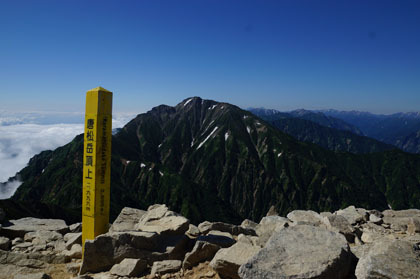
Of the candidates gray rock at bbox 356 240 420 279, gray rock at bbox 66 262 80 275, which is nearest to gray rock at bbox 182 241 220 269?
gray rock at bbox 66 262 80 275

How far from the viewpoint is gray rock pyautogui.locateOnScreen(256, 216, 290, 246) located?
1331cm

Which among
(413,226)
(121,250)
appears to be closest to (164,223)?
(121,250)

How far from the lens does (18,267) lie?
12375mm

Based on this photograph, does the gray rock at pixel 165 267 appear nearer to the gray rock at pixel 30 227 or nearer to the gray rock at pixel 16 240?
the gray rock at pixel 16 240

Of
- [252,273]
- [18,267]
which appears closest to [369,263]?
[252,273]

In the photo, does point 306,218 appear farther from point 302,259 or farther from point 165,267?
point 302,259

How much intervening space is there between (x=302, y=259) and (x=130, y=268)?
6781 mm

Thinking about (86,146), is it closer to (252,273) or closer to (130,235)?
(130,235)

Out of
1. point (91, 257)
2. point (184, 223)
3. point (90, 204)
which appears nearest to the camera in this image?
point (91, 257)

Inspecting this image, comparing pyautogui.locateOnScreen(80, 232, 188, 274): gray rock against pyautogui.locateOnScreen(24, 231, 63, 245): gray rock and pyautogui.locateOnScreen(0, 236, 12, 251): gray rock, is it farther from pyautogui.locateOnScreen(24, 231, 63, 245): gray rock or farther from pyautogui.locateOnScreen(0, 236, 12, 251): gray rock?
pyautogui.locateOnScreen(0, 236, 12, 251): gray rock

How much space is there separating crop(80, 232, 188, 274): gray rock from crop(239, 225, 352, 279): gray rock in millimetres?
5492

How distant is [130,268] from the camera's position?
34.7ft

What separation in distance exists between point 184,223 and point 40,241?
370 inches

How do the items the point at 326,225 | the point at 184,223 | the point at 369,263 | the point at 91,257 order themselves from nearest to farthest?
1. the point at 369,263
2. the point at 91,257
3. the point at 184,223
4. the point at 326,225
